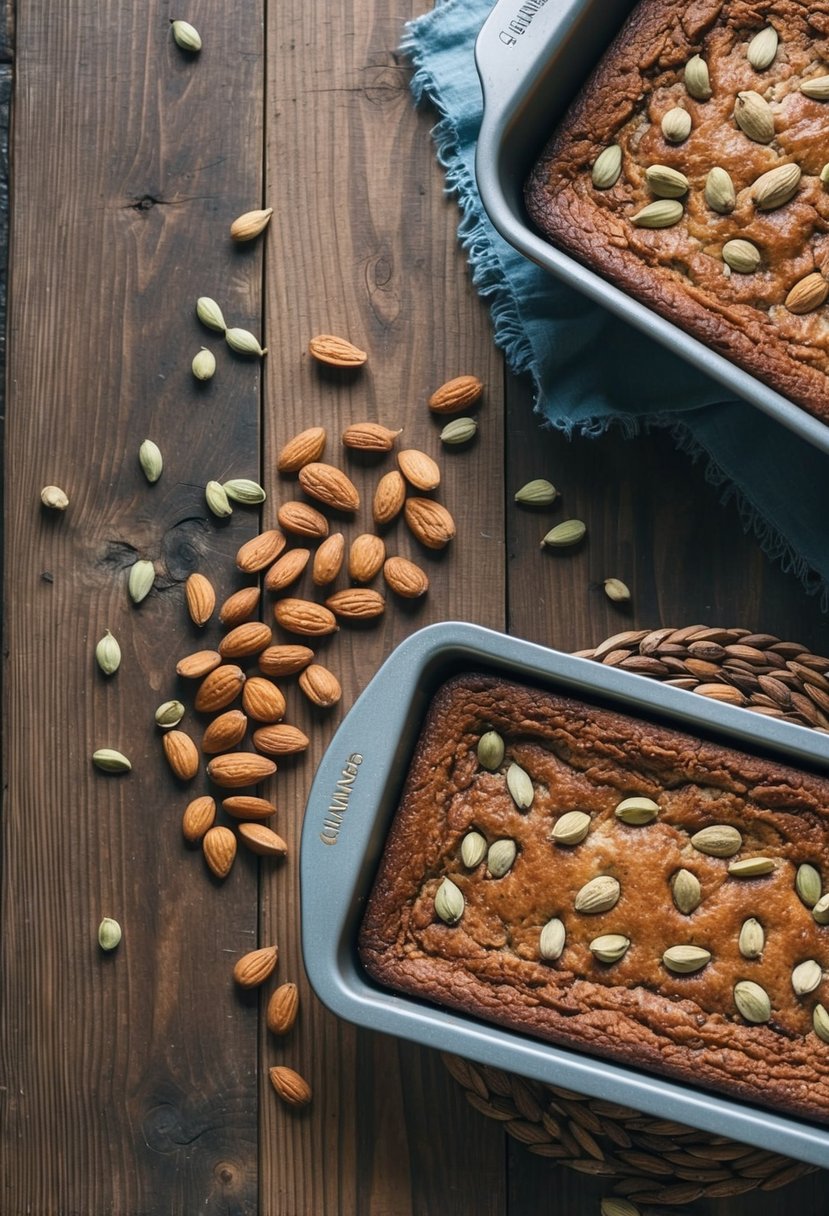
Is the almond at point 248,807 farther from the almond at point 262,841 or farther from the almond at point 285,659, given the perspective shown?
the almond at point 285,659

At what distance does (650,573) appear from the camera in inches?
60.1

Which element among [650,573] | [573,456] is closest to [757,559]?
[650,573]

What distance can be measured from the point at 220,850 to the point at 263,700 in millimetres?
205

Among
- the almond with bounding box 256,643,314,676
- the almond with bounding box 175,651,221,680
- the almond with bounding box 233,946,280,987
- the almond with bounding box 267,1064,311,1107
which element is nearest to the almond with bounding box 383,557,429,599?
the almond with bounding box 256,643,314,676

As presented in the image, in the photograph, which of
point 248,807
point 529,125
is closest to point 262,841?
point 248,807

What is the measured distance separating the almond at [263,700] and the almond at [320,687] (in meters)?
0.04

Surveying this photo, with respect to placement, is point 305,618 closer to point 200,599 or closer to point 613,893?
point 200,599

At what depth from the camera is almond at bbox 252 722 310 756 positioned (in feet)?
4.97

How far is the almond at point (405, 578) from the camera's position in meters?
1.51

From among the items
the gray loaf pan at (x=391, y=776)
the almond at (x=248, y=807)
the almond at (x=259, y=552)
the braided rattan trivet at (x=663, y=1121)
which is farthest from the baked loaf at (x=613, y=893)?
the almond at (x=259, y=552)

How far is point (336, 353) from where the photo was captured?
1.53 metres

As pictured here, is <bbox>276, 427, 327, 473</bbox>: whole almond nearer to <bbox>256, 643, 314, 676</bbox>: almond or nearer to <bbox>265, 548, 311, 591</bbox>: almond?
<bbox>265, 548, 311, 591</bbox>: almond

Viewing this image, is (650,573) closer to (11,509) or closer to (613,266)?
(613,266)

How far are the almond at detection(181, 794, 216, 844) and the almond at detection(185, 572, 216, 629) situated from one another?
24 cm
